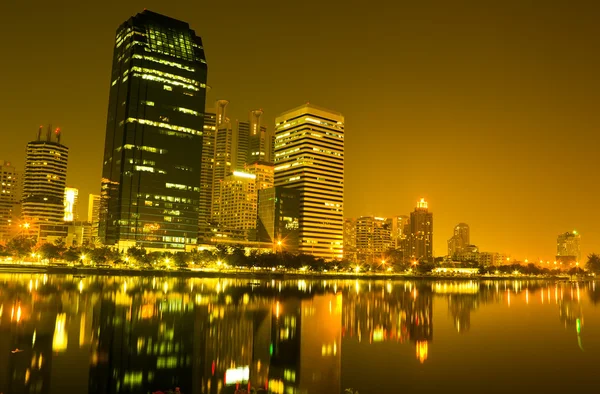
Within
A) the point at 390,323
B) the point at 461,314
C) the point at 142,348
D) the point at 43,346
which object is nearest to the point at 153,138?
the point at 461,314

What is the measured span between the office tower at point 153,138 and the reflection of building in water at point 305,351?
108724 millimetres

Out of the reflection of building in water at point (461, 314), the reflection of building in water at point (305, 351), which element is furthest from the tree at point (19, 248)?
the reflection of building in water at point (461, 314)

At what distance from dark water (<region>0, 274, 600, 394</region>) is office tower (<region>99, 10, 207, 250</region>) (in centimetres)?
9915

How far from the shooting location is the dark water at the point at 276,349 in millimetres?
24875

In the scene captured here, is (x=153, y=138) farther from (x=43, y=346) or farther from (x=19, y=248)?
(x=43, y=346)

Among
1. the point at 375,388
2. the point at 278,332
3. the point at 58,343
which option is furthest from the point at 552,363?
the point at 58,343

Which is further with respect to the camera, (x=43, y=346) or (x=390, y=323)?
(x=390, y=323)

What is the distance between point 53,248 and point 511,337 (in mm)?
132892

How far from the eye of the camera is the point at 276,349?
33.0m

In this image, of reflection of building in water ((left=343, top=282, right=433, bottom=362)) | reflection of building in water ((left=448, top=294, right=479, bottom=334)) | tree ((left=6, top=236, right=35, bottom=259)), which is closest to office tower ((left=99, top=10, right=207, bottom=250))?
tree ((left=6, top=236, right=35, bottom=259))

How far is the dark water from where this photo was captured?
24875 millimetres

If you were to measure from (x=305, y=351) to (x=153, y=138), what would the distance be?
445 feet

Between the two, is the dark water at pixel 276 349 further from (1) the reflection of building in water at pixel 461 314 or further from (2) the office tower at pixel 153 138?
(2) the office tower at pixel 153 138

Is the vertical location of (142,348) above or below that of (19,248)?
below
